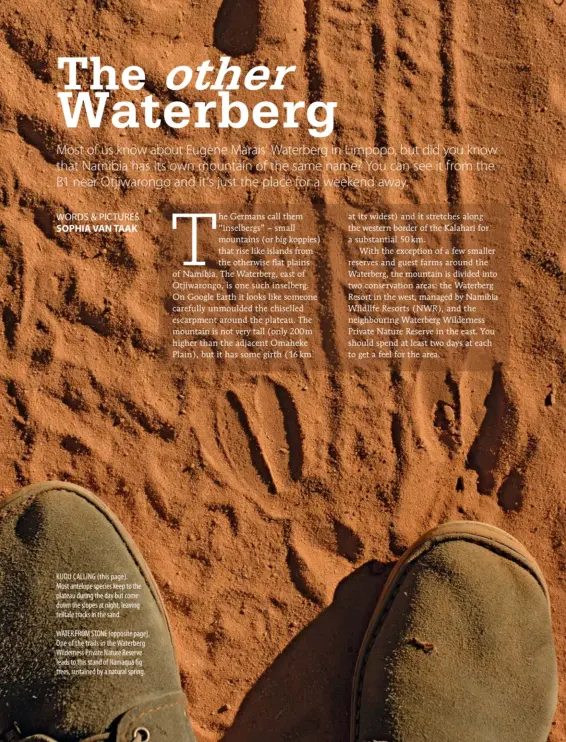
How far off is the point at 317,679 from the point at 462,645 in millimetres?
492

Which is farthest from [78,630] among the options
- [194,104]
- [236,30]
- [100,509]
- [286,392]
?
[236,30]

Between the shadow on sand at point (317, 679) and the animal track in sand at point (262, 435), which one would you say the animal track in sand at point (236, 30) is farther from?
the shadow on sand at point (317, 679)

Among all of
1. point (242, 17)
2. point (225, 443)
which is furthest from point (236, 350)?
point (242, 17)

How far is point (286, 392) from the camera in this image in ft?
8.50

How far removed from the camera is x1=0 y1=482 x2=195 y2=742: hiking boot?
2416 millimetres

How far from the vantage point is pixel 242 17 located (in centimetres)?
263

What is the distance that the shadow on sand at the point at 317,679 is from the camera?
2561 millimetres

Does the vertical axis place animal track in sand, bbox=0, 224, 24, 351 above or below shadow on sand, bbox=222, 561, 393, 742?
above

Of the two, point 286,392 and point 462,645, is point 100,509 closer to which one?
point 286,392

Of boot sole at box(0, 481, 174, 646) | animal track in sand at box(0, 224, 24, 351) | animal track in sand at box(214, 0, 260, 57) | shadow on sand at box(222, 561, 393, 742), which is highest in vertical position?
animal track in sand at box(214, 0, 260, 57)

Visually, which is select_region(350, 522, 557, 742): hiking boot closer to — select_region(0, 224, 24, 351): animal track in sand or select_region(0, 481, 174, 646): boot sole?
select_region(0, 481, 174, 646): boot sole

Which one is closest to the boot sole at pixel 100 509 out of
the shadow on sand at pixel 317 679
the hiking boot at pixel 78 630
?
the hiking boot at pixel 78 630

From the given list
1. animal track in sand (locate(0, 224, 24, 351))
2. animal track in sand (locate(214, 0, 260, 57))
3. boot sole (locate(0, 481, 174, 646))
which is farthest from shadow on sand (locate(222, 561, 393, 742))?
animal track in sand (locate(214, 0, 260, 57))

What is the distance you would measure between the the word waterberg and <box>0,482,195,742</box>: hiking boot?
1.26m
